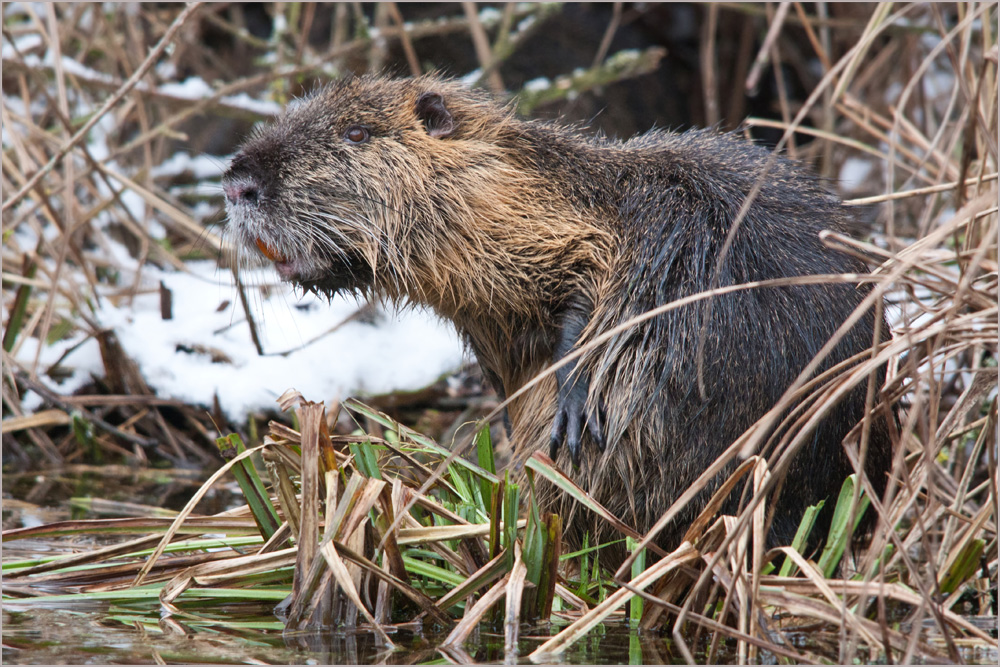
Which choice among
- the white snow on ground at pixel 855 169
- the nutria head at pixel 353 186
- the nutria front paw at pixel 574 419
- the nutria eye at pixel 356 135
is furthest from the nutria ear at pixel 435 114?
the white snow on ground at pixel 855 169

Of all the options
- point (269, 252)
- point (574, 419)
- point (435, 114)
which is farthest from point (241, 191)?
point (574, 419)

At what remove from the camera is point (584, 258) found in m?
2.68

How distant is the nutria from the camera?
2387 millimetres

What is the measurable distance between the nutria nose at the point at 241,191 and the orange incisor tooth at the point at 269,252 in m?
0.11

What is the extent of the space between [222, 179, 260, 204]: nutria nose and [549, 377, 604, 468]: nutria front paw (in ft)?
2.96

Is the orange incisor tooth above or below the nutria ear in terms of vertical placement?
below

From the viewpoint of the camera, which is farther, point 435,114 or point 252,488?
point 435,114

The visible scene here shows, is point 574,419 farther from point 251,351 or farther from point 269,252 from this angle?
point 251,351

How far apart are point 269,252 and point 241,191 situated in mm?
166

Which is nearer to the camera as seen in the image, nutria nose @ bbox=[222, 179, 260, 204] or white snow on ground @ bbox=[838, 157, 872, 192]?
nutria nose @ bbox=[222, 179, 260, 204]

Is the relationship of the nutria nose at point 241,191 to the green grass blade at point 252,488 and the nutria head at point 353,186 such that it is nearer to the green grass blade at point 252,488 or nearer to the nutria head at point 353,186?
the nutria head at point 353,186

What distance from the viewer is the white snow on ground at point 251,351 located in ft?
12.9

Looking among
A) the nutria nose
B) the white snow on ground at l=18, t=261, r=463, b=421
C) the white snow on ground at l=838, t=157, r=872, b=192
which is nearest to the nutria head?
the nutria nose

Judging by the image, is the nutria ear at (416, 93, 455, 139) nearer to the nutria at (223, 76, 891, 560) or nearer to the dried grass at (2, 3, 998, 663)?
the nutria at (223, 76, 891, 560)
